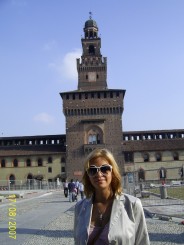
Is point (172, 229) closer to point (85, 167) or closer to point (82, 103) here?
point (85, 167)

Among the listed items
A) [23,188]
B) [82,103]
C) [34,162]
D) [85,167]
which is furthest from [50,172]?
[85,167]

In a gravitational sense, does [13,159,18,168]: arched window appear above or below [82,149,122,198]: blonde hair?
above

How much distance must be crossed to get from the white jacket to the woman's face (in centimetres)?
14

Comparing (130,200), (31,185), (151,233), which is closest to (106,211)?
(130,200)

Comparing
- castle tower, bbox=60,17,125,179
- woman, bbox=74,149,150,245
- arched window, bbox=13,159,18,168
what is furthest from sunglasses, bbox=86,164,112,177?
arched window, bbox=13,159,18,168

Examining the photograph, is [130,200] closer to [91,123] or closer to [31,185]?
[31,185]

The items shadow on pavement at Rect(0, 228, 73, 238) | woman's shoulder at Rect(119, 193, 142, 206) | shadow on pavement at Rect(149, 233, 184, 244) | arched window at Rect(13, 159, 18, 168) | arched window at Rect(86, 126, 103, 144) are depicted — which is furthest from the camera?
arched window at Rect(13, 159, 18, 168)

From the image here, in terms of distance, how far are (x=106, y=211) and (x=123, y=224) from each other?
198 millimetres

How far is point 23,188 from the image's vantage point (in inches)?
1524

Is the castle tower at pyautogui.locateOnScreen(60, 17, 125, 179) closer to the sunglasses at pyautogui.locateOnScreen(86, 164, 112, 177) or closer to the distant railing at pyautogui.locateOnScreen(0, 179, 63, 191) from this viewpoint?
the distant railing at pyautogui.locateOnScreen(0, 179, 63, 191)

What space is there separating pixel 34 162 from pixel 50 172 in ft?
9.16

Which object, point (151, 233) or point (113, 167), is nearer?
point (113, 167)

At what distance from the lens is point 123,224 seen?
2.46 metres

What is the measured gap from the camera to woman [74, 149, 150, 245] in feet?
8.04
